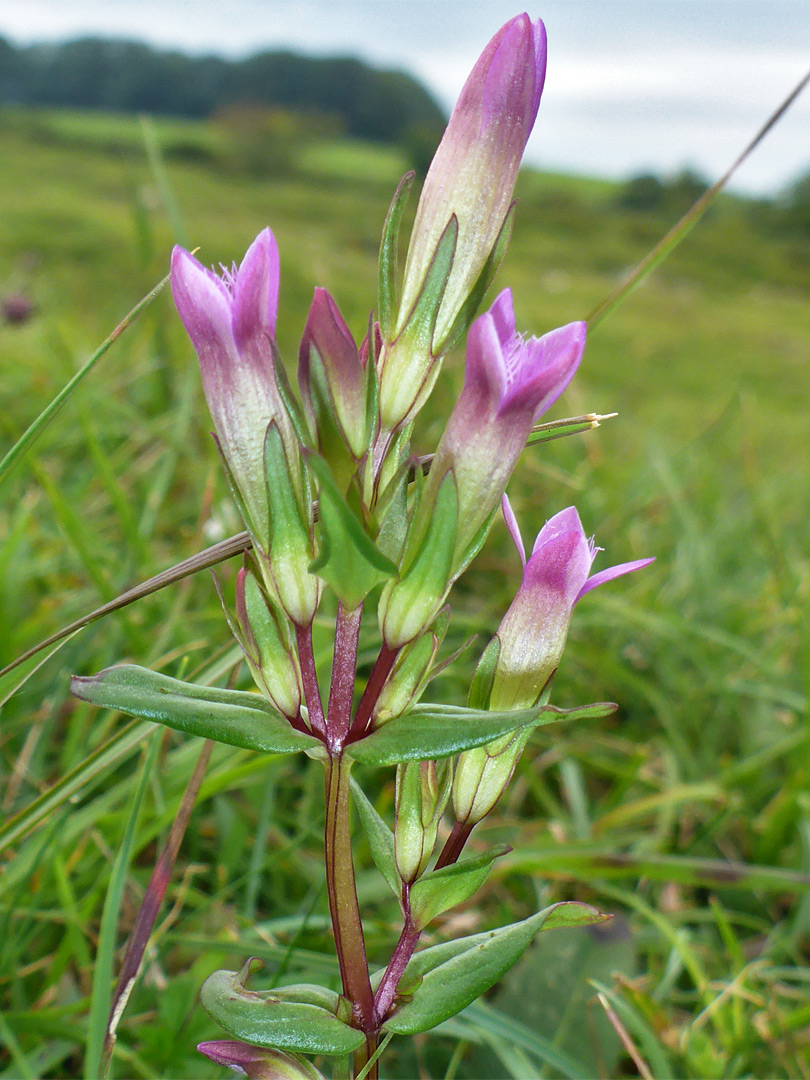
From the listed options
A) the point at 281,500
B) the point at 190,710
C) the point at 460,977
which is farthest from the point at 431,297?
the point at 460,977

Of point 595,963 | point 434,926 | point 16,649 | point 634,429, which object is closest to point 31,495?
point 16,649

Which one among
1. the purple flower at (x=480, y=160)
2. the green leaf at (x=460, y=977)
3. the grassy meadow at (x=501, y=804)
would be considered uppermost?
the purple flower at (x=480, y=160)

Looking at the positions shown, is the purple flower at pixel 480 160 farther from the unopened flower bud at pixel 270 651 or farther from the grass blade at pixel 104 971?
the grass blade at pixel 104 971

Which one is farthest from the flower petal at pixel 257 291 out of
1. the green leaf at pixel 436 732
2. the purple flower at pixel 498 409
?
the green leaf at pixel 436 732

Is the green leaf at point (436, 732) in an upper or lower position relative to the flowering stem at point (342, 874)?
upper

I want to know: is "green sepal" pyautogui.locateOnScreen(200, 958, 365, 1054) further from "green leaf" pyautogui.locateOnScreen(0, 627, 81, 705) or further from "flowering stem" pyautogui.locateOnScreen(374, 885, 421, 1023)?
"green leaf" pyautogui.locateOnScreen(0, 627, 81, 705)

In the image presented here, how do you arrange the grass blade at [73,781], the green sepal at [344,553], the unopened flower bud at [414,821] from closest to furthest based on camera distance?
the green sepal at [344,553]
the unopened flower bud at [414,821]
the grass blade at [73,781]

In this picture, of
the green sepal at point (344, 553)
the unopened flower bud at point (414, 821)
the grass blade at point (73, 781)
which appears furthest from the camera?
the grass blade at point (73, 781)
